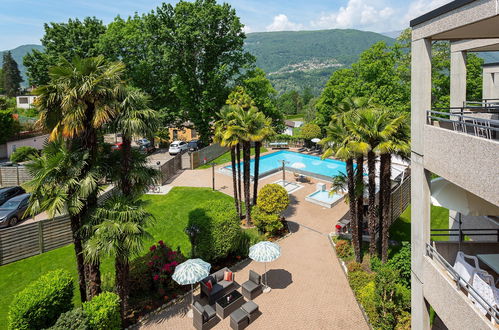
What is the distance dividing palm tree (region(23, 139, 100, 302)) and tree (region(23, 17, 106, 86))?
33603mm

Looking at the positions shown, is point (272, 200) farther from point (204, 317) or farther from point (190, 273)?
point (204, 317)

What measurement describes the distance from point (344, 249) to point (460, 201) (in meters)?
10.6

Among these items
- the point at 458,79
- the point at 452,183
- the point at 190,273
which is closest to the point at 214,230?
the point at 190,273

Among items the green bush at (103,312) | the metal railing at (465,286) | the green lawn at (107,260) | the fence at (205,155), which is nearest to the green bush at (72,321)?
the green bush at (103,312)

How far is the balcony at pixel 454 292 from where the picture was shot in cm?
588

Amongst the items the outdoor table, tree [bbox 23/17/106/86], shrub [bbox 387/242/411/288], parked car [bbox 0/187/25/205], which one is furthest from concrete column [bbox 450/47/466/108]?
tree [bbox 23/17/106/86]

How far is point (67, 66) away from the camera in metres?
10.7

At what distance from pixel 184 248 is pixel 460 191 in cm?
1454

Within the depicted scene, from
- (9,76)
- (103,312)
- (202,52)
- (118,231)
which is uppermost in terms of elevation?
(9,76)

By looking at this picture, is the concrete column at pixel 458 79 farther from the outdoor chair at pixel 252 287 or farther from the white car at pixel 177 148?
the white car at pixel 177 148

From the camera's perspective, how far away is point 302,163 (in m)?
39.3

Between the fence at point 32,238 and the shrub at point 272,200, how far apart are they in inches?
462

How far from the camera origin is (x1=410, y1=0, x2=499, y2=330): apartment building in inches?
227

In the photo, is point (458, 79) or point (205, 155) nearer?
point (458, 79)
